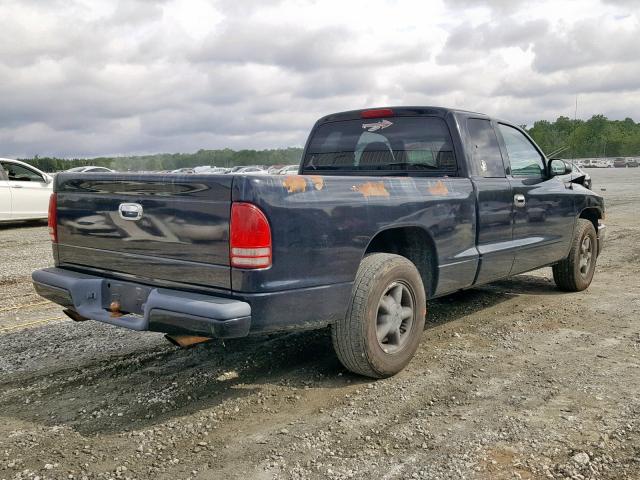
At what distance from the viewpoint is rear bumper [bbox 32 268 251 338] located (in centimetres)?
315

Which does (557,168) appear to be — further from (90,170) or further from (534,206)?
(90,170)

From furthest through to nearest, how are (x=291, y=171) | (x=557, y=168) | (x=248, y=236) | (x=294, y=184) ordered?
1. (x=291, y=171)
2. (x=557, y=168)
3. (x=294, y=184)
4. (x=248, y=236)

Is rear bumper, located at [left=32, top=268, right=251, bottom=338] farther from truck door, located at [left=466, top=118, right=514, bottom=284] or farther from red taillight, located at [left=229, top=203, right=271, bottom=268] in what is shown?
truck door, located at [left=466, top=118, right=514, bottom=284]

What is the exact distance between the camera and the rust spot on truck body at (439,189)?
4273 mm

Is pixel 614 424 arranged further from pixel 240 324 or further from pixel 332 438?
pixel 240 324

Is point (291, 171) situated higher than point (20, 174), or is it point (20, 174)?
point (20, 174)

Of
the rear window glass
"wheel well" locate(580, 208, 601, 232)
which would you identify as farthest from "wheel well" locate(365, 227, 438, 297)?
"wheel well" locate(580, 208, 601, 232)

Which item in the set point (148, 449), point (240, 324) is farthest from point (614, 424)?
point (148, 449)

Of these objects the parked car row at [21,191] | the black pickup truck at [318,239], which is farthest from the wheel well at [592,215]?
the parked car row at [21,191]

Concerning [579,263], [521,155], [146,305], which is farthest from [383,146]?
[579,263]

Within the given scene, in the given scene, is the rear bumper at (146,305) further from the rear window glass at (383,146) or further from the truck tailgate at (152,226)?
the rear window glass at (383,146)

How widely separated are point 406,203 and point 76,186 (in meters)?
2.17

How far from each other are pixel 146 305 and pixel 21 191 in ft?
38.0

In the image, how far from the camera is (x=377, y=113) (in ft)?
17.0
